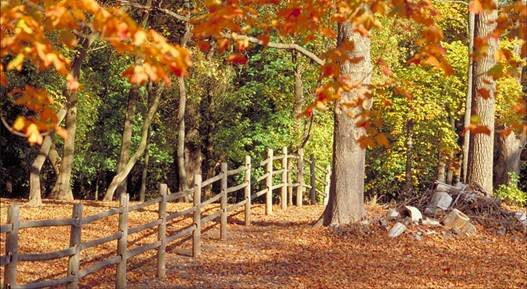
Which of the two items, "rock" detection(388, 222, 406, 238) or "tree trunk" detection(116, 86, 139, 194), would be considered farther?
"tree trunk" detection(116, 86, 139, 194)

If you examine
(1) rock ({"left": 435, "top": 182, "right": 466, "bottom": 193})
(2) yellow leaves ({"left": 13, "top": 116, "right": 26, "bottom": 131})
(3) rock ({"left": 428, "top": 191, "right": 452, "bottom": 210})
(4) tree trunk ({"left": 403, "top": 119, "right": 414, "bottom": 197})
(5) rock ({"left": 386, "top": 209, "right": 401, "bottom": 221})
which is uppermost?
(4) tree trunk ({"left": 403, "top": 119, "right": 414, "bottom": 197})

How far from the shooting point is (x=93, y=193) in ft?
123

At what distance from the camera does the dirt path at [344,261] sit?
1030 centimetres

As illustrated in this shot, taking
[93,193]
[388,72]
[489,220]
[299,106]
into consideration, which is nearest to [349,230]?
[489,220]

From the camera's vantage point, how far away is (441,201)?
1473cm

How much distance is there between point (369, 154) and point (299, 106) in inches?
336

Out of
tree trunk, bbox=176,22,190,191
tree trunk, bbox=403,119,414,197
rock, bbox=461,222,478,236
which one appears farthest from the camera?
tree trunk, bbox=403,119,414,197

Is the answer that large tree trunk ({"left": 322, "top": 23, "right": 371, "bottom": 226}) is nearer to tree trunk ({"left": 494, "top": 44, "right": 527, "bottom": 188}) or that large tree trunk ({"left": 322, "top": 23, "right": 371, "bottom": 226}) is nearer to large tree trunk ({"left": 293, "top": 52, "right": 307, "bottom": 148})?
large tree trunk ({"left": 293, "top": 52, "right": 307, "bottom": 148})

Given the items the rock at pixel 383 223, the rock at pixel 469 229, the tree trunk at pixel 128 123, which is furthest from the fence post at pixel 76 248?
the tree trunk at pixel 128 123

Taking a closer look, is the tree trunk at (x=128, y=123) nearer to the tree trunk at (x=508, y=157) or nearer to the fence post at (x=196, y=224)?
the fence post at (x=196, y=224)

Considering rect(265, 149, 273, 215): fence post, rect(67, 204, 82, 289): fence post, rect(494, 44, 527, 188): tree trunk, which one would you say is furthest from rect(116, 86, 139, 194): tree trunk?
rect(67, 204, 82, 289): fence post

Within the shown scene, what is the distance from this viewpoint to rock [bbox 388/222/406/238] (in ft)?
44.2

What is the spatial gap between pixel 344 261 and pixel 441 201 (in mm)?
3736

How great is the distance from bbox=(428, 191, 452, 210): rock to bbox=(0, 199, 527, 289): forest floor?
831mm
